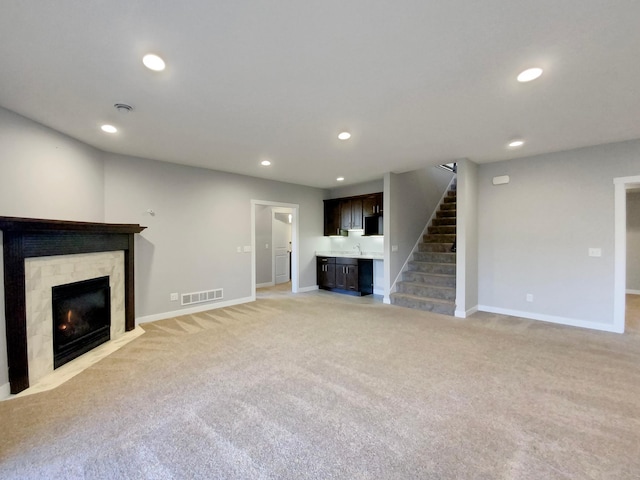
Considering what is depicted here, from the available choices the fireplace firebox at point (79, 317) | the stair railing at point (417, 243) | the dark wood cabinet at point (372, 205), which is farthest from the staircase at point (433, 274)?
the fireplace firebox at point (79, 317)

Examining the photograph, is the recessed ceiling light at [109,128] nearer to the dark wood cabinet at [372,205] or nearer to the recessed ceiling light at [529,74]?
the recessed ceiling light at [529,74]

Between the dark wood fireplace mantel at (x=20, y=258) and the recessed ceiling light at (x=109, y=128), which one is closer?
the dark wood fireplace mantel at (x=20, y=258)

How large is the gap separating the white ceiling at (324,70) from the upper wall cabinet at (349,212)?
2726mm

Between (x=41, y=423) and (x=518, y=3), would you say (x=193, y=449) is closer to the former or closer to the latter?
(x=41, y=423)

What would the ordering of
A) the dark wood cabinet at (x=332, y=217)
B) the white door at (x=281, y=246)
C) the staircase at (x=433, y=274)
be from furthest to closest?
the white door at (x=281, y=246), the dark wood cabinet at (x=332, y=217), the staircase at (x=433, y=274)

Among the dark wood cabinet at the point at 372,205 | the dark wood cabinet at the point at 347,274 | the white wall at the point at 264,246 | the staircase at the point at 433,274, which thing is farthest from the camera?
the white wall at the point at 264,246

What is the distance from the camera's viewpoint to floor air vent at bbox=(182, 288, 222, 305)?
4.88 meters

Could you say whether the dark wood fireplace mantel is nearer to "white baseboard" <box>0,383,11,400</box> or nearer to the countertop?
"white baseboard" <box>0,383,11,400</box>

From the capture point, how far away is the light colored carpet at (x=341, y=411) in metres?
1.65

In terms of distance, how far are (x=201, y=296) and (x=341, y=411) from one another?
377cm

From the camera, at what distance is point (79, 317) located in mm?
3270

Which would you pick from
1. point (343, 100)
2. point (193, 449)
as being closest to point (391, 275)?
point (343, 100)

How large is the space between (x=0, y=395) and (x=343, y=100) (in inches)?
157

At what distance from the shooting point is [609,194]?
3928mm
